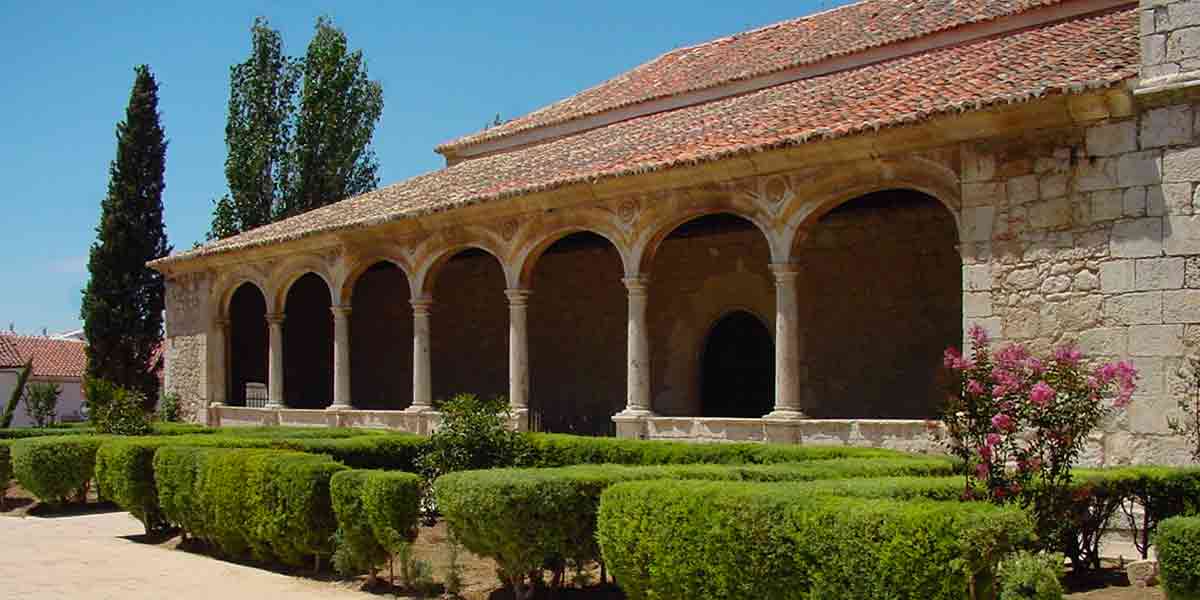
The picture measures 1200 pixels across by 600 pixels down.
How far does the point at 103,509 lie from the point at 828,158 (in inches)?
342

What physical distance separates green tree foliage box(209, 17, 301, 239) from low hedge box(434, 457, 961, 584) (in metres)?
23.3

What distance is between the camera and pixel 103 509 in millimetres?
13406

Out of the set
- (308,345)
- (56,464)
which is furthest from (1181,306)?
(308,345)

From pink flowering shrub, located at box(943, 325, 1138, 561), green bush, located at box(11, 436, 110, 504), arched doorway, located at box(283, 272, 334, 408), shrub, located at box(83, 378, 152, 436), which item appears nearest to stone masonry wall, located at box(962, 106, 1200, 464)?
pink flowering shrub, located at box(943, 325, 1138, 561)

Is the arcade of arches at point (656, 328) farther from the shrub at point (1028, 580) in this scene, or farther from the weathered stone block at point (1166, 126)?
the shrub at point (1028, 580)

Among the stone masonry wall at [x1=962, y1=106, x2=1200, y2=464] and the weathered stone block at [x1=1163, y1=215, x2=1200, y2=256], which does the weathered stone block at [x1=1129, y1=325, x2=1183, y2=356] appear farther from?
the weathered stone block at [x1=1163, y1=215, x2=1200, y2=256]

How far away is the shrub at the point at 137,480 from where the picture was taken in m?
10.6

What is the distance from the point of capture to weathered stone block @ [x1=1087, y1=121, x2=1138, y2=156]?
9.53m

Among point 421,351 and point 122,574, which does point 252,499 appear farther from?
point 421,351

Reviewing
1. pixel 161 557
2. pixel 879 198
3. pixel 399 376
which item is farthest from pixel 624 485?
pixel 399 376

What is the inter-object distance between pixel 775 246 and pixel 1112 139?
3501 millimetres

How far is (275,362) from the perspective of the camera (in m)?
19.2

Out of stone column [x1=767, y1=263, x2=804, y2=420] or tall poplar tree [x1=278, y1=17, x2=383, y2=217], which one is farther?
tall poplar tree [x1=278, y1=17, x2=383, y2=217]

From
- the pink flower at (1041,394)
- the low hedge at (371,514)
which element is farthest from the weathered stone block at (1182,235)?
the low hedge at (371,514)
